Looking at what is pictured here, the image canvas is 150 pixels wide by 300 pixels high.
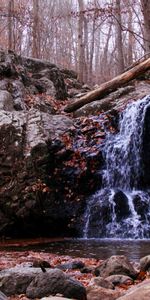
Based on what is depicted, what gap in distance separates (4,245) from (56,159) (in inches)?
113

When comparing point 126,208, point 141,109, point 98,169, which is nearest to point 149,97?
point 141,109

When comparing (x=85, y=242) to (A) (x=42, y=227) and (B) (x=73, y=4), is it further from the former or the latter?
(B) (x=73, y=4)

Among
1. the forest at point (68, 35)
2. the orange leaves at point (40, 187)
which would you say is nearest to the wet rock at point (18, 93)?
the orange leaves at point (40, 187)

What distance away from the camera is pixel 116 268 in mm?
5391

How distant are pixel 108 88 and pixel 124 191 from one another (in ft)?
15.5

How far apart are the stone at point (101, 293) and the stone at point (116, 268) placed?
989 millimetres

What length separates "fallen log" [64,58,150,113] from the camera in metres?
14.6

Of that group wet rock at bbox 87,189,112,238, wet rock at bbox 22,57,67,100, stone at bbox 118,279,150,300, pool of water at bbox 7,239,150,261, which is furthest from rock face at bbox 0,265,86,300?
wet rock at bbox 22,57,67,100

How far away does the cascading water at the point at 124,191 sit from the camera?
1036 cm

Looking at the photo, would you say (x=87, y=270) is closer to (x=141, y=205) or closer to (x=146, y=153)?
(x=141, y=205)

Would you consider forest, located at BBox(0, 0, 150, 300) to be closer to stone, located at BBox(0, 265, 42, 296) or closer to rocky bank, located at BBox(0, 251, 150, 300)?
rocky bank, located at BBox(0, 251, 150, 300)

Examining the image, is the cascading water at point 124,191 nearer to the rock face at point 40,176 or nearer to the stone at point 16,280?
the rock face at point 40,176

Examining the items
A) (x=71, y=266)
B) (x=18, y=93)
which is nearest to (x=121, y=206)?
(x=71, y=266)

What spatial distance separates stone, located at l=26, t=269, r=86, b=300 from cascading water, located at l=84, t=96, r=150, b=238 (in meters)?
5.78
